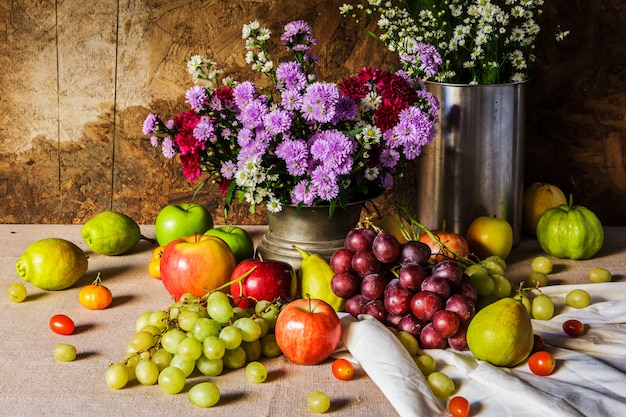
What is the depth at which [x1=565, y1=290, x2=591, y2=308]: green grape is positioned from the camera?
1.57 meters

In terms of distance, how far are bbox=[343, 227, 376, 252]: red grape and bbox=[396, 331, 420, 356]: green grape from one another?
0.18m

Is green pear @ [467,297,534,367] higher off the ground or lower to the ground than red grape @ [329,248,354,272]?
lower

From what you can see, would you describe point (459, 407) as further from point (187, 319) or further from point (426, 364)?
point (187, 319)

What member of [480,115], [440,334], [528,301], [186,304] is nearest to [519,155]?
[480,115]

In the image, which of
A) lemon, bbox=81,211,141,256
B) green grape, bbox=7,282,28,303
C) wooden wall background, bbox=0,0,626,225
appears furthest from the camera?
wooden wall background, bbox=0,0,626,225

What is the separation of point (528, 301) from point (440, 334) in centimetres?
24

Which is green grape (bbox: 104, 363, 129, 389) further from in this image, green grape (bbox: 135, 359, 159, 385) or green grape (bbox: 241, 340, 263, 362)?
green grape (bbox: 241, 340, 263, 362)

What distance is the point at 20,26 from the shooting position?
2.02 m

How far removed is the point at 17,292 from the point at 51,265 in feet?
0.27

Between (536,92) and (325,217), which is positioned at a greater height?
(536,92)

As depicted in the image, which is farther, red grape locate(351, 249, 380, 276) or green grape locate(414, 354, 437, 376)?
red grape locate(351, 249, 380, 276)

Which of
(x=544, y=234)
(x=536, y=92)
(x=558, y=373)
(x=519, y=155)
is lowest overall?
(x=558, y=373)

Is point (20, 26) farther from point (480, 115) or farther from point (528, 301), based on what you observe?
point (528, 301)

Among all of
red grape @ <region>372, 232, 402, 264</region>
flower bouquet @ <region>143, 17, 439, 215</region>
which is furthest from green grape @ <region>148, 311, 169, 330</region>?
red grape @ <region>372, 232, 402, 264</region>
